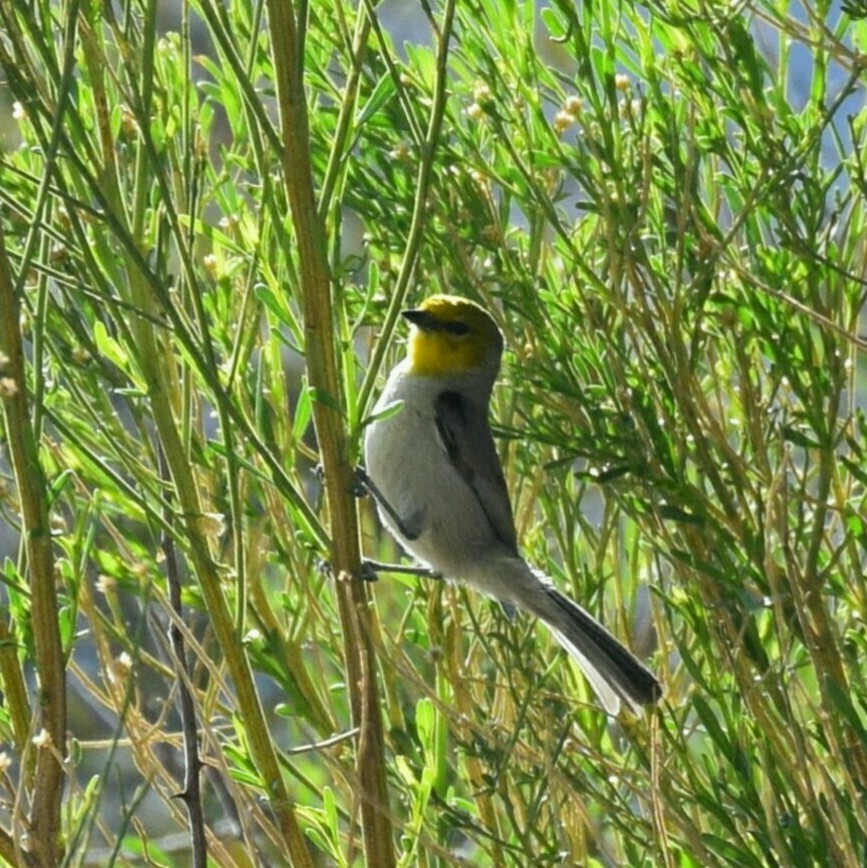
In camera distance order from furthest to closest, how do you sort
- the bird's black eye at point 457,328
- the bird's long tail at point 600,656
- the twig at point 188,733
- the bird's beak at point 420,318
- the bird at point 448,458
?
the bird's black eye at point 457,328 < the bird at point 448,458 < the bird's beak at point 420,318 < the bird's long tail at point 600,656 < the twig at point 188,733

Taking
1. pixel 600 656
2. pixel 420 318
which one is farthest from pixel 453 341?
pixel 600 656

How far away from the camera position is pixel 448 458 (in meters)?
2.96

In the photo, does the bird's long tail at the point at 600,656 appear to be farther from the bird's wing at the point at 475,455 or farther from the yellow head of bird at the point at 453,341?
the yellow head of bird at the point at 453,341

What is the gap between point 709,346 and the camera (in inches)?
85.1

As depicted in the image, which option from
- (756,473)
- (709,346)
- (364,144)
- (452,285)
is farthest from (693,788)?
(364,144)

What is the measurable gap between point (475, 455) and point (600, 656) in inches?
30.2

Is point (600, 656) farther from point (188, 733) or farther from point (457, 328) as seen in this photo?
point (457, 328)

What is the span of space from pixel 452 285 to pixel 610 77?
16.9 inches

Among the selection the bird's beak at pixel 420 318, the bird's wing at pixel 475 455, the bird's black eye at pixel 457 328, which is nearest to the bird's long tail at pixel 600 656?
Result: the bird's wing at pixel 475 455

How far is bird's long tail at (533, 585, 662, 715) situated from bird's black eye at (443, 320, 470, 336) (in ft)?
2.08

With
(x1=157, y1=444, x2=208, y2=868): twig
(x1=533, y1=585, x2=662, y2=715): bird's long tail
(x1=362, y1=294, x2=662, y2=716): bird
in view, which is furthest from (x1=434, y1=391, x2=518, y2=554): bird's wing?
(x1=157, y1=444, x2=208, y2=868): twig

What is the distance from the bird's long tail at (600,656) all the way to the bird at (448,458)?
21 centimetres

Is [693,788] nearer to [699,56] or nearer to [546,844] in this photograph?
[546,844]

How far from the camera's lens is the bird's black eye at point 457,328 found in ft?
9.46
